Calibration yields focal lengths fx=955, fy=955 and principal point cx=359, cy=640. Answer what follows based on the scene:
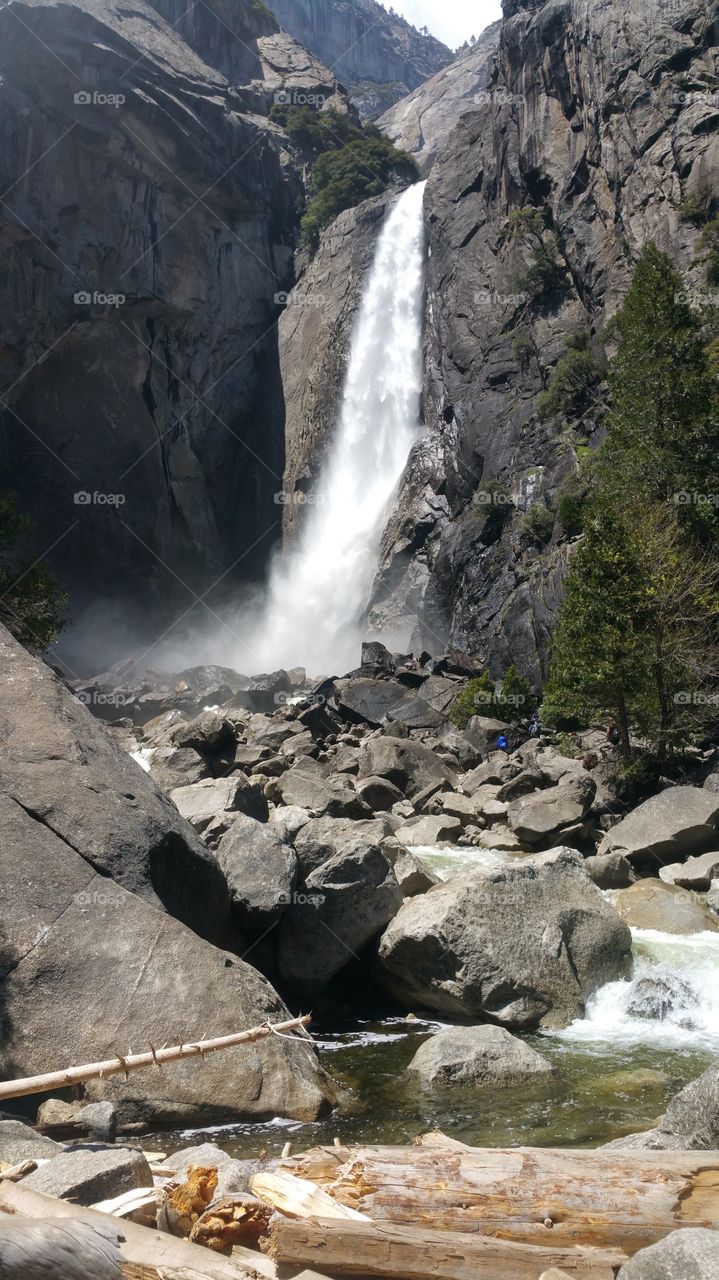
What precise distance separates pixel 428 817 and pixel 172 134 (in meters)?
48.4

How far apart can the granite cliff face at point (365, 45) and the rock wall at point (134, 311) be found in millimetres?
82677

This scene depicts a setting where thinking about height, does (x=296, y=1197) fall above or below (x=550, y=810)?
above

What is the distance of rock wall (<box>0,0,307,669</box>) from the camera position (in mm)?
48500

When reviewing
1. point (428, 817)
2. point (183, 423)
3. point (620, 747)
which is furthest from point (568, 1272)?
point (183, 423)

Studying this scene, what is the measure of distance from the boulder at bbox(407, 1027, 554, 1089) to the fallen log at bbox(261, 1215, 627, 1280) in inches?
169

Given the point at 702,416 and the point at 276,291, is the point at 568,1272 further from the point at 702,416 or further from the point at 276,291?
the point at 276,291

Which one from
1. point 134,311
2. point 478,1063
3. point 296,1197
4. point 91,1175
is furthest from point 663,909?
point 134,311

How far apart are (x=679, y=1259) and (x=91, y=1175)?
2.81 m

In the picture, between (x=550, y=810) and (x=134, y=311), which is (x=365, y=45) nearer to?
(x=134, y=311)

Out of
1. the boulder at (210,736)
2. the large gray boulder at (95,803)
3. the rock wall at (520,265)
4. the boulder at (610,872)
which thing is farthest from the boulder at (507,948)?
the rock wall at (520,265)

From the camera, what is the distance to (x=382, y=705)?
105 feet

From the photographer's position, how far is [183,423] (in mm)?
56688

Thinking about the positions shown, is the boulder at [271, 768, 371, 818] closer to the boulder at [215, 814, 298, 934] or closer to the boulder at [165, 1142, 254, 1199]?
the boulder at [215, 814, 298, 934]

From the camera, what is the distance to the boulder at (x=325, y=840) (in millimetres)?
11617
